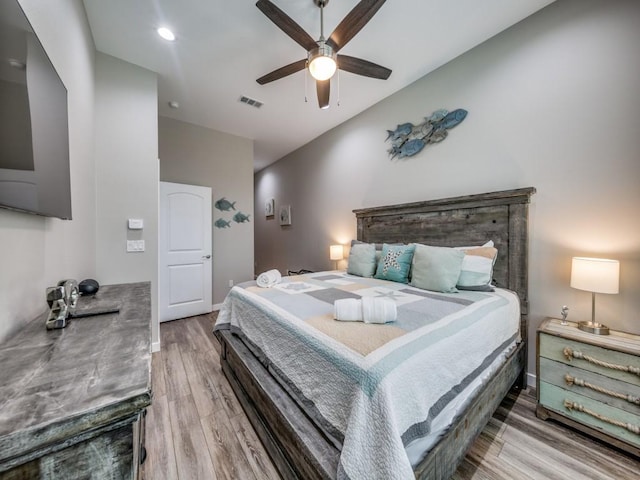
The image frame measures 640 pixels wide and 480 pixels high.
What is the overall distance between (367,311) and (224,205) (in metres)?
3.57

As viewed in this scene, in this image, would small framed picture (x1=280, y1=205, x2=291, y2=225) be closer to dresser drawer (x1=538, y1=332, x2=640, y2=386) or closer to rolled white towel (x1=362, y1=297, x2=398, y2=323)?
rolled white towel (x1=362, y1=297, x2=398, y2=323)

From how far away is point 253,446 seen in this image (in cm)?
149

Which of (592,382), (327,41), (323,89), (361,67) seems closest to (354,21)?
(327,41)

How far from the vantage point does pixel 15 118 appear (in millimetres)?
815

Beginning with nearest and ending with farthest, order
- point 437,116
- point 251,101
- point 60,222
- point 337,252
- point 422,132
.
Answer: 1. point 60,222
2. point 437,116
3. point 422,132
4. point 251,101
5. point 337,252

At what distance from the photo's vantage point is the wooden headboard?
2092mm

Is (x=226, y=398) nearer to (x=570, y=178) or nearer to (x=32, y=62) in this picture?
(x=32, y=62)

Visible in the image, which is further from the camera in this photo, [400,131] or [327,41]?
[400,131]

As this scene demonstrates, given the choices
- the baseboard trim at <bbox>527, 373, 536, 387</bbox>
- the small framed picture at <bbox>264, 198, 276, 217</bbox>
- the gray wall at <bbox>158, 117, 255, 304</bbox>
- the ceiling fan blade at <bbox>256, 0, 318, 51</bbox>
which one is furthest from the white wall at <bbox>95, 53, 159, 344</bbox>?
the baseboard trim at <bbox>527, 373, 536, 387</bbox>

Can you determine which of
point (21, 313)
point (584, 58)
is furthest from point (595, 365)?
point (21, 313)

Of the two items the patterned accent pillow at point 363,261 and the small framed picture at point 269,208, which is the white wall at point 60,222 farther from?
the small framed picture at point 269,208

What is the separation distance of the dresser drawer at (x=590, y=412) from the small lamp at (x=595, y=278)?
0.44m

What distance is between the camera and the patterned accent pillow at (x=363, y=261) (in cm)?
271

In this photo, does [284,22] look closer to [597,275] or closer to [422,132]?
[422,132]
